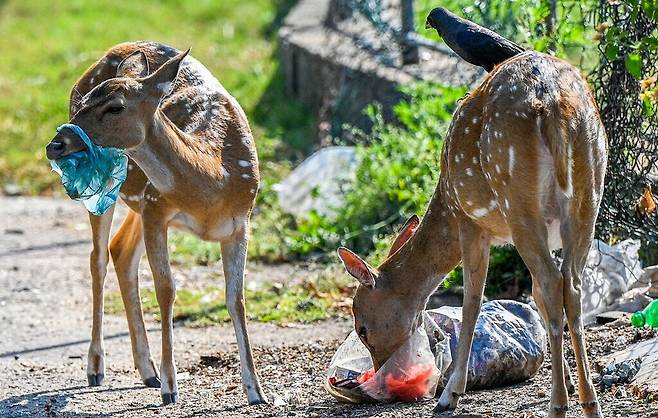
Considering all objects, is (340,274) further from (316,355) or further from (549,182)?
(549,182)

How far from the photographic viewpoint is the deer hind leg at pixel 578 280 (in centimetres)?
521

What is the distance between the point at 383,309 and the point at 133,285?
167 centimetres

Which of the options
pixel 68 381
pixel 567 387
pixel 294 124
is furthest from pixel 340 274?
pixel 294 124

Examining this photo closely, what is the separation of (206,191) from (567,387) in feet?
6.31

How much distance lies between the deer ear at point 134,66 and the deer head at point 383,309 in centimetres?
140

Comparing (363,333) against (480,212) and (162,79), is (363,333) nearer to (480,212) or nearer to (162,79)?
(480,212)

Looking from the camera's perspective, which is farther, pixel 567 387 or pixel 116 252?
pixel 116 252

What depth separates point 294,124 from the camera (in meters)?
12.8

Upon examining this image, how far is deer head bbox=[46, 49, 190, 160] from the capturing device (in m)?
5.82

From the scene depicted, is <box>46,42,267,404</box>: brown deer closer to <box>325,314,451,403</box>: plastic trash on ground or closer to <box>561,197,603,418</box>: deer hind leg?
<box>325,314,451,403</box>: plastic trash on ground

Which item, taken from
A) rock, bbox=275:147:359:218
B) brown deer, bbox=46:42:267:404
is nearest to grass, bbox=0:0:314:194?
rock, bbox=275:147:359:218

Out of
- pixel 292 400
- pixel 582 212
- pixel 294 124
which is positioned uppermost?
pixel 294 124

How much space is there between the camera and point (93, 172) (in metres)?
5.94

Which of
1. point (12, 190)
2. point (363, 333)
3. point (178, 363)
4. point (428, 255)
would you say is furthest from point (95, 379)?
point (12, 190)
